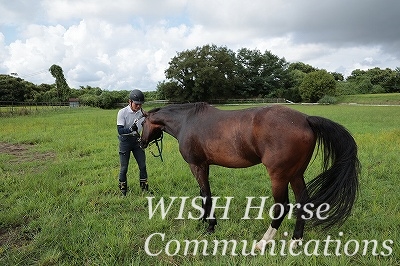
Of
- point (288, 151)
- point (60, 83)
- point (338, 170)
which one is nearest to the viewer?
point (288, 151)

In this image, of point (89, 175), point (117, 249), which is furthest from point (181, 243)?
point (89, 175)

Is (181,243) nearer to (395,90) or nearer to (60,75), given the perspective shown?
(60,75)

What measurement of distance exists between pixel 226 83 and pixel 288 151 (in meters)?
51.7

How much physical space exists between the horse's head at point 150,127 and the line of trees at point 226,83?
42.5m

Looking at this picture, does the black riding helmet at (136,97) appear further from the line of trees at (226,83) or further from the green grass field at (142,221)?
the line of trees at (226,83)

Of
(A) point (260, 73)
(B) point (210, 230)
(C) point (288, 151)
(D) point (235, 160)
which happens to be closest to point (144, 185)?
(B) point (210, 230)

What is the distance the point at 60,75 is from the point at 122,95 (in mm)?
17321

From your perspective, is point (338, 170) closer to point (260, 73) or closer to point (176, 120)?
point (176, 120)

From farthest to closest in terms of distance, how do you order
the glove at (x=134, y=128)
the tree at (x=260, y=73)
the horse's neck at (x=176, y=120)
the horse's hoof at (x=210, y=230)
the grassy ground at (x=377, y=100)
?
1. the tree at (x=260, y=73)
2. the grassy ground at (x=377, y=100)
3. the glove at (x=134, y=128)
4. the horse's neck at (x=176, y=120)
5. the horse's hoof at (x=210, y=230)

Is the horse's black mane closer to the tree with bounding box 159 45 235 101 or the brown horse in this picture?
the brown horse

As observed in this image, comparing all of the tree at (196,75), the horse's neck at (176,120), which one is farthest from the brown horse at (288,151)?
the tree at (196,75)

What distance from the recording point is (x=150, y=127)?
4516 millimetres

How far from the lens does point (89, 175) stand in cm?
630

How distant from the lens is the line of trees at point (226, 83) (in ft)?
163
